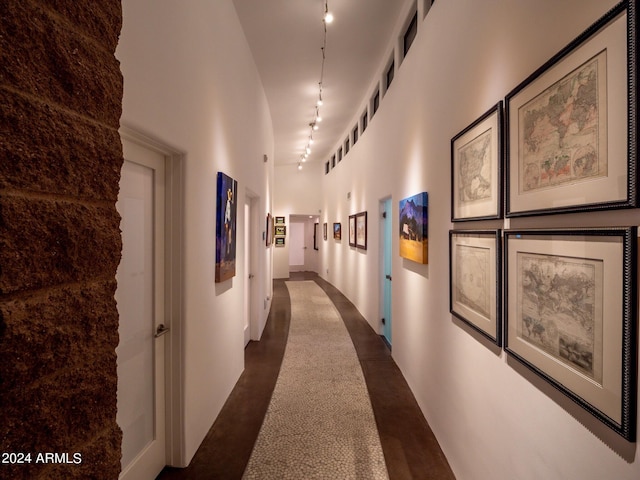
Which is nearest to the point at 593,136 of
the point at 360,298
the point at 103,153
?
the point at 103,153

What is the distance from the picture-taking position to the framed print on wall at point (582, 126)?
0.94m

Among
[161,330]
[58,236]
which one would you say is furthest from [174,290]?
[58,236]

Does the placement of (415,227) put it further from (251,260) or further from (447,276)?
(251,260)

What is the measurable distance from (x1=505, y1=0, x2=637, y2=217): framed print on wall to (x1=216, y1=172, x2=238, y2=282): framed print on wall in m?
2.30

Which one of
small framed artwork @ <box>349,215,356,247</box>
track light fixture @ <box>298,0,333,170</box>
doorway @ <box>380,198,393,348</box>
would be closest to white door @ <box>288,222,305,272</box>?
track light fixture @ <box>298,0,333,170</box>

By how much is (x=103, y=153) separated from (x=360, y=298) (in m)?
6.46

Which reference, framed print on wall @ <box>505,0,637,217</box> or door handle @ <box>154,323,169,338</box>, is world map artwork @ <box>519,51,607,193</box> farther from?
door handle @ <box>154,323,169,338</box>

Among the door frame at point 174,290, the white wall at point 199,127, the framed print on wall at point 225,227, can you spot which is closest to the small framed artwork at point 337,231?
the white wall at point 199,127

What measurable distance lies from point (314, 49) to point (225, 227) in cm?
315

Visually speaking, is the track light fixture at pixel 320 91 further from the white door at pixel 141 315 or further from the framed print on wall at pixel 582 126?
the framed print on wall at pixel 582 126

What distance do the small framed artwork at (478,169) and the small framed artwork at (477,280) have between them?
0.46 feet

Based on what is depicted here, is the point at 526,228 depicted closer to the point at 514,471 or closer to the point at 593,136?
the point at 593,136

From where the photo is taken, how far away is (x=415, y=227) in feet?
10.4

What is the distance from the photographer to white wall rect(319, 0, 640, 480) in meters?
1.17
